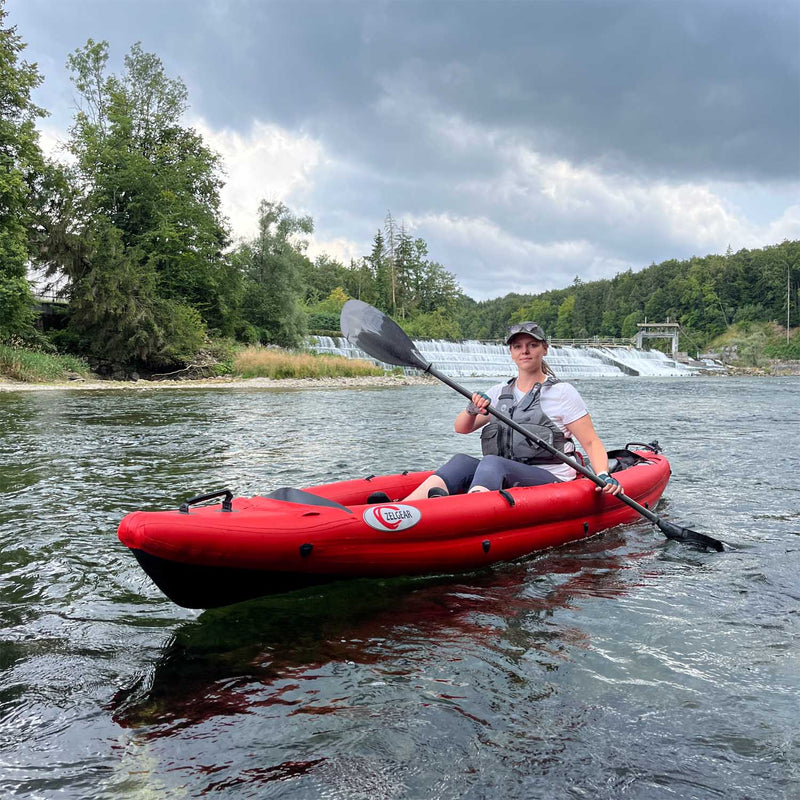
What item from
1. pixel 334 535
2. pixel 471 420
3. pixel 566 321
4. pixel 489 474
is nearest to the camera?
pixel 334 535

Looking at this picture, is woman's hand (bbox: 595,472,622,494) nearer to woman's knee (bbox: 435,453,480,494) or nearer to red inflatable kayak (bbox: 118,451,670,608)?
red inflatable kayak (bbox: 118,451,670,608)

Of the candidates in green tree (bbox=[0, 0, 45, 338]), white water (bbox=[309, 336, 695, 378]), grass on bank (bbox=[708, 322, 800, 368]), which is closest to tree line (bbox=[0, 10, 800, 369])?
green tree (bbox=[0, 0, 45, 338])

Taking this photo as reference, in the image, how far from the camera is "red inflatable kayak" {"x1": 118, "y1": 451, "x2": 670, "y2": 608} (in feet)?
8.36

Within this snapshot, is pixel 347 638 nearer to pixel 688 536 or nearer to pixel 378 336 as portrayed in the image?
pixel 378 336

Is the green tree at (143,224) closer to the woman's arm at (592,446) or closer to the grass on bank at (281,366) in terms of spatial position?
the grass on bank at (281,366)

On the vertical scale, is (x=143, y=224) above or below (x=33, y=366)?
above

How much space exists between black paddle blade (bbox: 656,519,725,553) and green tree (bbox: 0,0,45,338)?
18285mm

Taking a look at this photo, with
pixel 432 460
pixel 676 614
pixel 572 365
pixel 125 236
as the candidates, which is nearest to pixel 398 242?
pixel 572 365

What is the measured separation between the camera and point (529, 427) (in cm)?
397

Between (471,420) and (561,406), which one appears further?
(471,420)

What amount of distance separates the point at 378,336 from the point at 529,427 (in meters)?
1.25

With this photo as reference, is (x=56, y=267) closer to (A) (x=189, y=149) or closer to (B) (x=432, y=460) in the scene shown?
(A) (x=189, y=149)

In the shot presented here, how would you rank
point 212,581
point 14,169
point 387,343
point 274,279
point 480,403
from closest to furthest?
point 212,581 < point 480,403 < point 387,343 < point 14,169 < point 274,279

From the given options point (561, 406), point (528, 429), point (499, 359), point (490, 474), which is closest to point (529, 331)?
point (561, 406)
